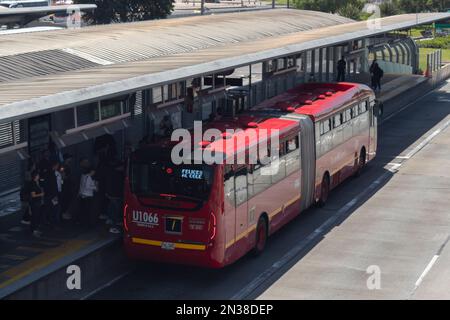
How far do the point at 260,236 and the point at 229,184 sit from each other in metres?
2.30

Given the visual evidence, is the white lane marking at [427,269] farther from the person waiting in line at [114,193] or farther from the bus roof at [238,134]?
the person waiting in line at [114,193]

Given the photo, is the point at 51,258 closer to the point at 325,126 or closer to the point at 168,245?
the point at 168,245

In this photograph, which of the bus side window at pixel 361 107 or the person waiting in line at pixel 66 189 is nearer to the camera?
the person waiting in line at pixel 66 189

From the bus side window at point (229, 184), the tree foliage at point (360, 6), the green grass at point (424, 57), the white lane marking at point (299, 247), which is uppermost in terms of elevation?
the tree foliage at point (360, 6)

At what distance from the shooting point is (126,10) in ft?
191

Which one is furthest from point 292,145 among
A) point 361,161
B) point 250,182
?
point 361,161

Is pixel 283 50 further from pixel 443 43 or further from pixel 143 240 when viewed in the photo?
pixel 443 43

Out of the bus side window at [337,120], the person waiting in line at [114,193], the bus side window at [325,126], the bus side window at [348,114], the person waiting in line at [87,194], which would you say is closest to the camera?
the person waiting in line at [87,194]

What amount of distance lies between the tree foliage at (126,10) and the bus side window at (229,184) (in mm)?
41552

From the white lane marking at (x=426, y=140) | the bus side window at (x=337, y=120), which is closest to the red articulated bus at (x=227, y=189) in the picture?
the bus side window at (x=337, y=120)

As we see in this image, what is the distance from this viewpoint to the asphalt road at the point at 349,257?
17234 mm

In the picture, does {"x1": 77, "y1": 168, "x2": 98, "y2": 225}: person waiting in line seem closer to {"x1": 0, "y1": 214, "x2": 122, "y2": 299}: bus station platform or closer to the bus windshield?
{"x1": 0, "y1": 214, "x2": 122, "y2": 299}: bus station platform

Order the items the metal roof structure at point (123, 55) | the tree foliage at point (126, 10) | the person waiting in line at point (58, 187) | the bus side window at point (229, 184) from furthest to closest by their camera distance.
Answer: the tree foliage at point (126, 10), the person waiting in line at point (58, 187), the bus side window at point (229, 184), the metal roof structure at point (123, 55)

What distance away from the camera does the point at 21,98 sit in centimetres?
1415
